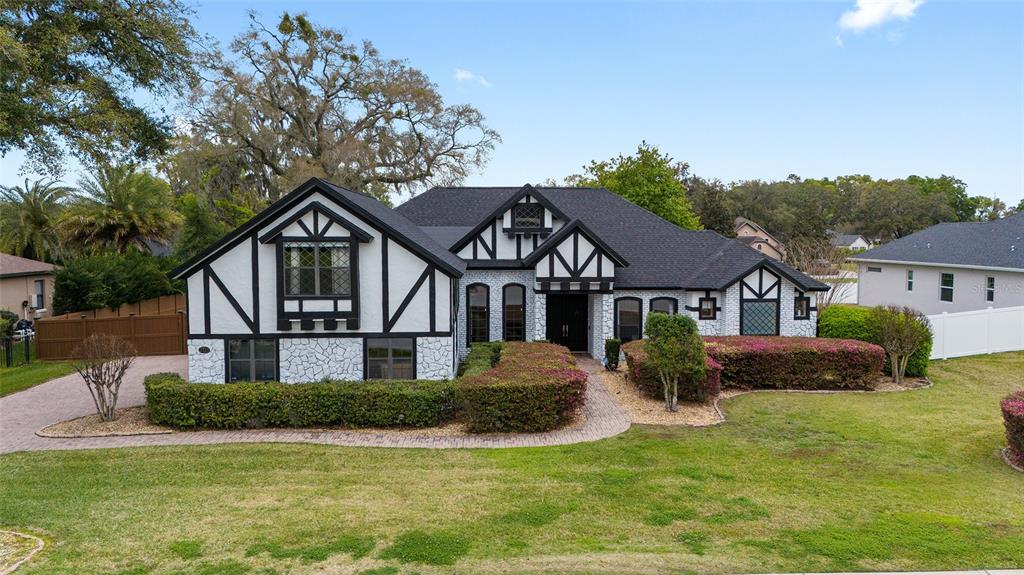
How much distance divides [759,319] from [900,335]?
4.06 meters

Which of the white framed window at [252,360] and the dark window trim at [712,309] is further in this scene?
the dark window trim at [712,309]

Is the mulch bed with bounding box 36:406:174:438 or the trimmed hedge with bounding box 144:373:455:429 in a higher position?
the trimmed hedge with bounding box 144:373:455:429

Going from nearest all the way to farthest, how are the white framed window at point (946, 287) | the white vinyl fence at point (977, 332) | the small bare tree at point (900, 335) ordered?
the small bare tree at point (900, 335)
the white vinyl fence at point (977, 332)
the white framed window at point (946, 287)

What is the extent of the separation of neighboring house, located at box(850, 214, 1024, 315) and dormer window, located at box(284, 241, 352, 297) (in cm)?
2487

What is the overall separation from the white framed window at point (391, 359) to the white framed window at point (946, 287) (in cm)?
2502

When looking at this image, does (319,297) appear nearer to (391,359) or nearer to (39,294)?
(391,359)

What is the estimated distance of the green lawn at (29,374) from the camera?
52.9 ft

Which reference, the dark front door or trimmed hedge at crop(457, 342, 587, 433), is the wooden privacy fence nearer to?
the dark front door

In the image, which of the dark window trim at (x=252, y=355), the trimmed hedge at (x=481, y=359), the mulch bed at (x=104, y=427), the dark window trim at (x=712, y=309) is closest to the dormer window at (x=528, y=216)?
the trimmed hedge at (x=481, y=359)

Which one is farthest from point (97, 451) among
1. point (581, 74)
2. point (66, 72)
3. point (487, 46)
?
point (581, 74)

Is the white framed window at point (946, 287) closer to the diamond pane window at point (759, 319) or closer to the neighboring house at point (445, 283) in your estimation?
the neighboring house at point (445, 283)

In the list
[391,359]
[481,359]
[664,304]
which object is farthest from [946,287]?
[391,359]

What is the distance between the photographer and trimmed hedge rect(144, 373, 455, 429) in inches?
468

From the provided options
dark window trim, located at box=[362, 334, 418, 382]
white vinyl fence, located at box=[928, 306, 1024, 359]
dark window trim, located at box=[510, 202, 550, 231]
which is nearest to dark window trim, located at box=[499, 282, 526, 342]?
dark window trim, located at box=[510, 202, 550, 231]
